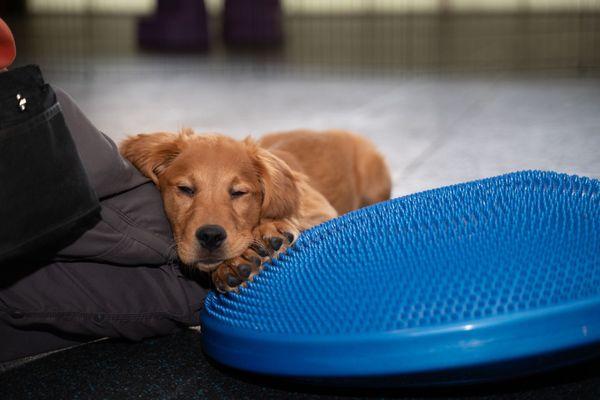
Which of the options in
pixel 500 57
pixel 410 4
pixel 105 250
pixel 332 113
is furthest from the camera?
pixel 410 4

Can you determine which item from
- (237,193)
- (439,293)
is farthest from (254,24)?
(439,293)

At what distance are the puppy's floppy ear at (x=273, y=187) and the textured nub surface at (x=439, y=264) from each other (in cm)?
32

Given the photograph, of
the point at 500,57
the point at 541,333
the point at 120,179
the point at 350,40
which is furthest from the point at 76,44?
the point at 541,333

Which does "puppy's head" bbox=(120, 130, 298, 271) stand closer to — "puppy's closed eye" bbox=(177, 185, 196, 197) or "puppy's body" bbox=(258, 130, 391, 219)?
"puppy's closed eye" bbox=(177, 185, 196, 197)

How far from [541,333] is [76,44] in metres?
12.7

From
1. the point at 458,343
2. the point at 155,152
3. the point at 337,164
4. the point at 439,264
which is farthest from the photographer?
the point at 337,164

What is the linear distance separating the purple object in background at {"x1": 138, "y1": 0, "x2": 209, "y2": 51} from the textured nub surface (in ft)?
36.7

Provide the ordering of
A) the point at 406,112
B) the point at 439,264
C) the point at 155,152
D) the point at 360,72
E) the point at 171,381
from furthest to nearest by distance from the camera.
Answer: the point at 360,72
the point at 406,112
the point at 155,152
the point at 171,381
the point at 439,264

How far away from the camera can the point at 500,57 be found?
10523 millimetres

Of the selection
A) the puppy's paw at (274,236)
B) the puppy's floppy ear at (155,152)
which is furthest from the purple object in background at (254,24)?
the puppy's paw at (274,236)

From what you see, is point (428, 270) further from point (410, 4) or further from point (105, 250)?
point (410, 4)

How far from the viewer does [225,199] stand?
2566 mm

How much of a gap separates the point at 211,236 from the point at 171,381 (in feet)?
1.31

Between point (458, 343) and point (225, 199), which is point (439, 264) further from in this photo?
point (225, 199)
